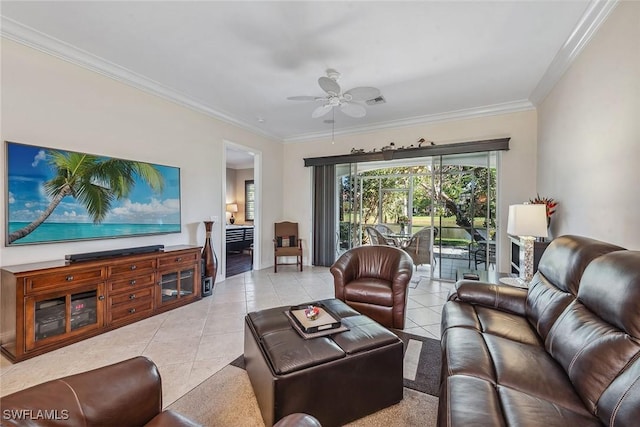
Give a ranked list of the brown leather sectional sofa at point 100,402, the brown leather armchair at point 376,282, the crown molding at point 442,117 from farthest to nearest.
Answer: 1. the crown molding at point 442,117
2. the brown leather armchair at point 376,282
3. the brown leather sectional sofa at point 100,402

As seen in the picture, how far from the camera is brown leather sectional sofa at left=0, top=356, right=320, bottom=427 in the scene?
88cm

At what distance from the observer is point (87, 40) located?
2652 mm

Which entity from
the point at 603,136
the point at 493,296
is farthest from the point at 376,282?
the point at 603,136

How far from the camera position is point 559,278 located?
1.86 meters

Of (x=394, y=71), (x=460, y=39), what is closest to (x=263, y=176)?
(x=394, y=71)

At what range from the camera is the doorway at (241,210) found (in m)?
5.63

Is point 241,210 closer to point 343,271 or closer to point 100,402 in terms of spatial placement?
point 343,271

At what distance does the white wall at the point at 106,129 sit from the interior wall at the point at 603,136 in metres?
4.67

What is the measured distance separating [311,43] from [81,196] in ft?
9.36

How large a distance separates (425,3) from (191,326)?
374 cm

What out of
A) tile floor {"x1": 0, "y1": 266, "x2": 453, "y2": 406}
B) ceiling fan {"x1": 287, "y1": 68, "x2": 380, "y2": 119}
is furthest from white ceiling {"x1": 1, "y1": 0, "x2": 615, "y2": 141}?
tile floor {"x1": 0, "y1": 266, "x2": 453, "y2": 406}

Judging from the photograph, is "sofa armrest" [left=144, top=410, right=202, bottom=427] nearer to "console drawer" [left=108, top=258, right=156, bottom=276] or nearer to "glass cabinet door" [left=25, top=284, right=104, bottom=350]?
"glass cabinet door" [left=25, top=284, right=104, bottom=350]

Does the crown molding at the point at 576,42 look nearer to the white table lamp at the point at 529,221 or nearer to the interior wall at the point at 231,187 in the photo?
the white table lamp at the point at 529,221

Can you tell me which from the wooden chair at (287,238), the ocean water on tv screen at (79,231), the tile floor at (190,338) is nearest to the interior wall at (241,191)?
the wooden chair at (287,238)
